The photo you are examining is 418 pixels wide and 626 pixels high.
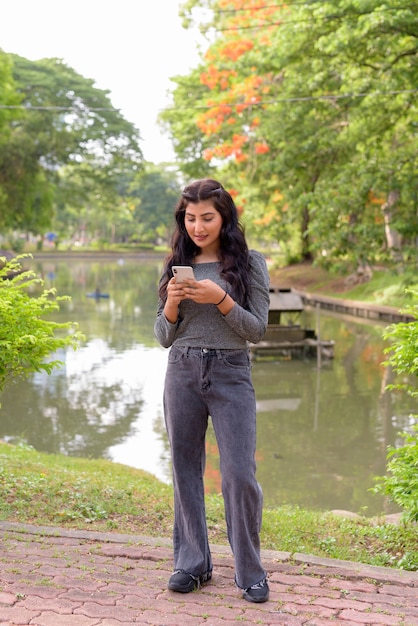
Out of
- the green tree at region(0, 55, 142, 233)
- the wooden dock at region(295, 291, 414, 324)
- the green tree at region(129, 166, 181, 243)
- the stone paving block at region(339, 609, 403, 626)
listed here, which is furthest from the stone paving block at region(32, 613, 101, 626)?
the green tree at region(129, 166, 181, 243)

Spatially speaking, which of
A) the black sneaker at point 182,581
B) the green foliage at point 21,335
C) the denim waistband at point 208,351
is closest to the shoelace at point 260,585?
the black sneaker at point 182,581

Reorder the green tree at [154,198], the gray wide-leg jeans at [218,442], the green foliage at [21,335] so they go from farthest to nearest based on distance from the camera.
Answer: the green tree at [154,198] < the green foliage at [21,335] < the gray wide-leg jeans at [218,442]

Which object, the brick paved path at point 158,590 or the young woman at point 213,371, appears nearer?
the brick paved path at point 158,590

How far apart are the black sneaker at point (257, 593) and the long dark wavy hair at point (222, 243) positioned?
120 centimetres

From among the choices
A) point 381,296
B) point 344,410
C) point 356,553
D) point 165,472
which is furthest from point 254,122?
point 356,553

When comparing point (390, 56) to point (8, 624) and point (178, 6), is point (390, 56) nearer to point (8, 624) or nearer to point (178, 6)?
point (178, 6)

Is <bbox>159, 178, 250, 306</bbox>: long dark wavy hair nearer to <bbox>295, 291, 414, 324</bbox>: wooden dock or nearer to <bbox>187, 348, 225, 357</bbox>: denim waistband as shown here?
<bbox>187, 348, 225, 357</bbox>: denim waistband

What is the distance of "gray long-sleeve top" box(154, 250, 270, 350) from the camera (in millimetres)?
3484

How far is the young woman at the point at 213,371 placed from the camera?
11.2 feet

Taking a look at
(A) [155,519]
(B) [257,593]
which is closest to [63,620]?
(B) [257,593]

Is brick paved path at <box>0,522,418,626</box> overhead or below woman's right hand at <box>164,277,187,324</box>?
below

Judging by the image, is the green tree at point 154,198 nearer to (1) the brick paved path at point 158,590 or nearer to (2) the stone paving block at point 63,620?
(1) the brick paved path at point 158,590

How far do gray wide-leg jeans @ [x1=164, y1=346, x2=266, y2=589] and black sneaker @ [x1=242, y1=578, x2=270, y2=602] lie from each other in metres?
0.02

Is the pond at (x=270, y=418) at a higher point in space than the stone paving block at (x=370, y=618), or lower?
lower
